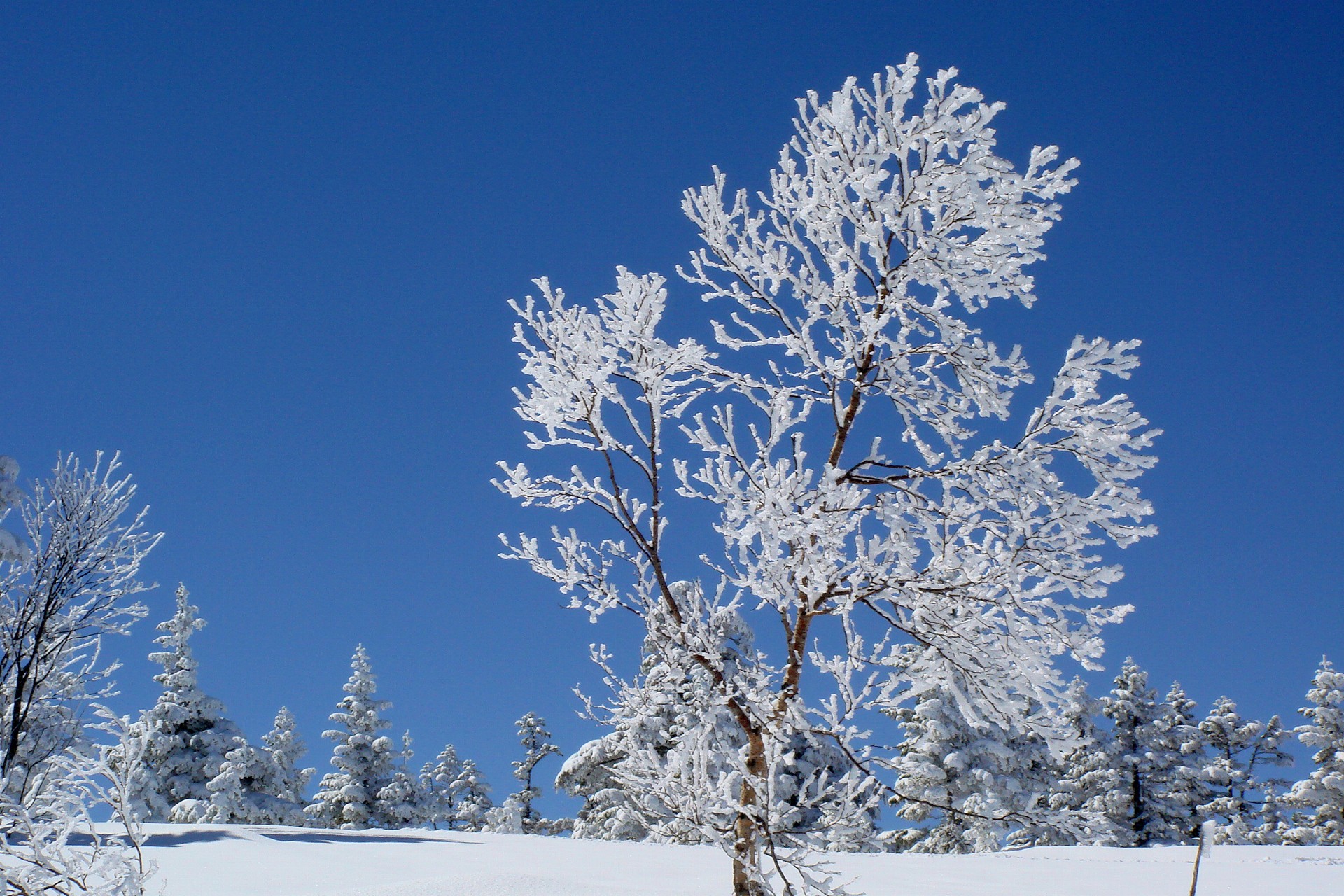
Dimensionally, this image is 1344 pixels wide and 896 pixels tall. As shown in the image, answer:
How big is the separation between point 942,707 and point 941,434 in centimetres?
2044

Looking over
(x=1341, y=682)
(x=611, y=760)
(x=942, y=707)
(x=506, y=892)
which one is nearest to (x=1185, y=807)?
(x=1341, y=682)

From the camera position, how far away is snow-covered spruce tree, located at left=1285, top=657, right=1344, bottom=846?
86.3ft

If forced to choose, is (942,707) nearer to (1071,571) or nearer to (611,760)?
(611,760)

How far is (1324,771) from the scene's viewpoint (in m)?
27.1

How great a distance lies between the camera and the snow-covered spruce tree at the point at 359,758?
1278 inches

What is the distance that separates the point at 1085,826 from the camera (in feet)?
21.1

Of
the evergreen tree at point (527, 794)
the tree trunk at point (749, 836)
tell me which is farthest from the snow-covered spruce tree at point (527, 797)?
the tree trunk at point (749, 836)

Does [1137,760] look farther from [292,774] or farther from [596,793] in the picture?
[292,774]

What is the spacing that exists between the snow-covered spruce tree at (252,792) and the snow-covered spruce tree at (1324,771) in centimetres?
3086

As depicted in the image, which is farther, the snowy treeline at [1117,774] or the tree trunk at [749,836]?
the snowy treeline at [1117,774]

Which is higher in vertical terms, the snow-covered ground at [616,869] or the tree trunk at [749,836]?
the tree trunk at [749,836]

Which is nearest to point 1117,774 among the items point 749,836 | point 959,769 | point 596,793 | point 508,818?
point 959,769

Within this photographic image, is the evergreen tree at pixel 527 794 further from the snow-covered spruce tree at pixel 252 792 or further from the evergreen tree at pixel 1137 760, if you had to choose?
the evergreen tree at pixel 1137 760

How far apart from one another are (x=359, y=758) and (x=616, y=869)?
23.5m
